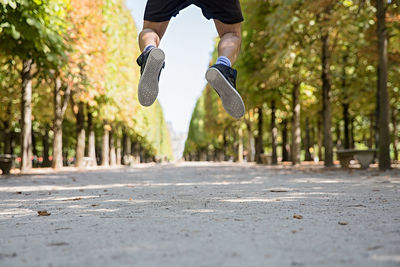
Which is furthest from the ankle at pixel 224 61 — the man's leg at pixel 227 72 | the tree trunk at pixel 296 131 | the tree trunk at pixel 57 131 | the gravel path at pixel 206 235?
the tree trunk at pixel 296 131

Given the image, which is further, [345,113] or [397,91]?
[345,113]

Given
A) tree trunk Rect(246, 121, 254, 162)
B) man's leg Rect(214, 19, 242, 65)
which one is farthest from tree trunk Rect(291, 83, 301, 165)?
man's leg Rect(214, 19, 242, 65)

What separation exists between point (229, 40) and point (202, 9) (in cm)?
36

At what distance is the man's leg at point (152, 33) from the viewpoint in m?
3.44

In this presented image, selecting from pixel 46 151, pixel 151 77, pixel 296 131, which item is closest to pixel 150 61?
pixel 151 77

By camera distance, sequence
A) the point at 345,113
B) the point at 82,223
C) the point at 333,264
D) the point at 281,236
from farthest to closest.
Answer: the point at 345,113
the point at 82,223
the point at 281,236
the point at 333,264

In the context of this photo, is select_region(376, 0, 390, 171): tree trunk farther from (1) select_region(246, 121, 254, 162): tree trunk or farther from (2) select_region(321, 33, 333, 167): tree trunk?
(1) select_region(246, 121, 254, 162): tree trunk

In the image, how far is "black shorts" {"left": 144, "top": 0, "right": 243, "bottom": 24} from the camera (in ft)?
11.0

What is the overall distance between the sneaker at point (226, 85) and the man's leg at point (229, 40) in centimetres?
21

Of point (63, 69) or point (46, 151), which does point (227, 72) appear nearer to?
point (63, 69)

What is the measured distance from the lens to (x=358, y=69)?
61.3 ft

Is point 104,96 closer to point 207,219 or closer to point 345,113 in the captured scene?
point 345,113

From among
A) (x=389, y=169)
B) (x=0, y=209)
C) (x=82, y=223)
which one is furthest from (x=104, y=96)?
(x=82, y=223)

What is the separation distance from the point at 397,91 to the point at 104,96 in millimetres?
13911
